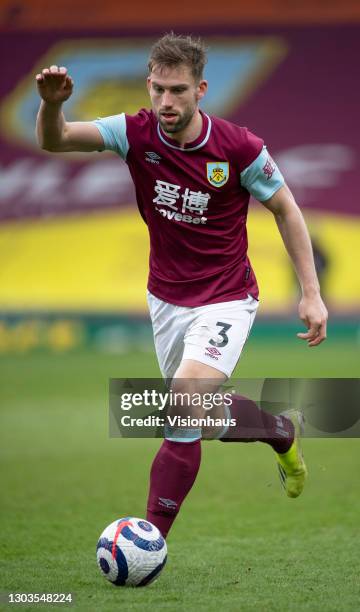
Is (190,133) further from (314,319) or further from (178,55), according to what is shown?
(314,319)

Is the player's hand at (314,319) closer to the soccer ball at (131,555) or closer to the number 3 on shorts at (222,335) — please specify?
the number 3 on shorts at (222,335)

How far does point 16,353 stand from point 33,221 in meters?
5.10

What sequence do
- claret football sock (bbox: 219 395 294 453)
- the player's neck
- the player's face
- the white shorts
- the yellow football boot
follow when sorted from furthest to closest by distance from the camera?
1. the yellow football boot
2. claret football sock (bbox: 219 395 294 453)
3. the player's neck
4. the white shorts
5. the player's face

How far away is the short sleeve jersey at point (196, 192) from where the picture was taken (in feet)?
15.5

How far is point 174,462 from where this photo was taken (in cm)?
451

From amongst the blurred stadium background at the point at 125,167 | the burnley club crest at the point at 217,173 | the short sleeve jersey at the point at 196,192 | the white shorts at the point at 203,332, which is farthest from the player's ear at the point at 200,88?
the blurred stadium background at the point at 125,167

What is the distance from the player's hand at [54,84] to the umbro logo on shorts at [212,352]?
4.05 ft

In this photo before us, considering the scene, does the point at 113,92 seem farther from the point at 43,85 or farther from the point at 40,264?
the point at 43,85

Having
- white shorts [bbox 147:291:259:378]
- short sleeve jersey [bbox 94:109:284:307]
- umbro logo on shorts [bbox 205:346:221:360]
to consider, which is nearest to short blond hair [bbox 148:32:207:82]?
short sleeve jersey [bbox 94:109:284:307]

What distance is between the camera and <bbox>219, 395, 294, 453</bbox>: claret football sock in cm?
497

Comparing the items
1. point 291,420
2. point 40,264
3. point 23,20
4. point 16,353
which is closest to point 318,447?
point 291,420

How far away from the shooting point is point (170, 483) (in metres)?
4.50

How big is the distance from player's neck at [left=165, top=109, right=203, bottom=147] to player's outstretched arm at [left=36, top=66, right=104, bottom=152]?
0.35 meters

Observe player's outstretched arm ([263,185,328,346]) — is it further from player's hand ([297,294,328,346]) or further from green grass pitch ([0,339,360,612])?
green grass pitch ([0,339,360,612])
